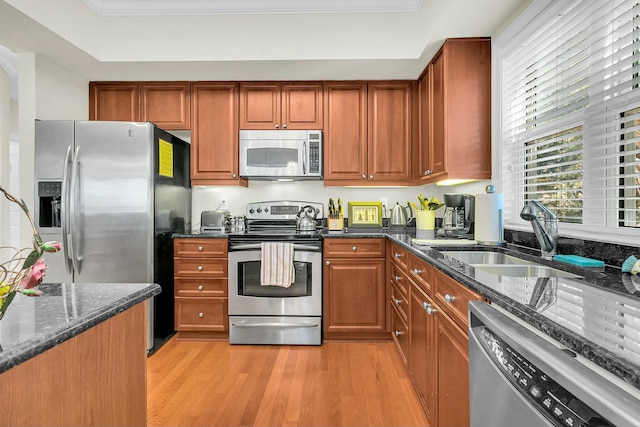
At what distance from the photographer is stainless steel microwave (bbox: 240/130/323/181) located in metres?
3.22

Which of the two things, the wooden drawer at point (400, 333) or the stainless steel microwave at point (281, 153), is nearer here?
the wooden drawer at point (400, 333)

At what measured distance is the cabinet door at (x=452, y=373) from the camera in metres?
1.32

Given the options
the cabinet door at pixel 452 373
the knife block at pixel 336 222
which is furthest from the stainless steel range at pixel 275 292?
the cabinet door at pixel 452 373

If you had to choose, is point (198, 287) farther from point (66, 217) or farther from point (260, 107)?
point (260, 107)

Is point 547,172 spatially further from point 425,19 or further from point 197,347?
point 197,347

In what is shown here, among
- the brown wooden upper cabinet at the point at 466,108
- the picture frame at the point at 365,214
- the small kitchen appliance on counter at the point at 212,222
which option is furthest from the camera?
the picture frame at the point at 365,214

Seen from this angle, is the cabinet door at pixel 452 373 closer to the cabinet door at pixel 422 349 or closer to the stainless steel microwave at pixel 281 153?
the cabinet door at pixel 422 349

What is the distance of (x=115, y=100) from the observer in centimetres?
331

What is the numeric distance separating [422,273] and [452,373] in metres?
0.57

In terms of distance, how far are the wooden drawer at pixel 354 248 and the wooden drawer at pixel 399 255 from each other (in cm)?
14

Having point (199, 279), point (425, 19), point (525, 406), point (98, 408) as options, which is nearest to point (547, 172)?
point (425, 19)

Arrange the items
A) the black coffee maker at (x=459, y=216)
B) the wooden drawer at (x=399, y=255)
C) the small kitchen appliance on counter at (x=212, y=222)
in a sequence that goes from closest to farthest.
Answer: the wooden drawer at (x=399, y=255), the black coffee maker at (x=459, y=216), the small kitchen appliance on counter at (x=212, y=222)

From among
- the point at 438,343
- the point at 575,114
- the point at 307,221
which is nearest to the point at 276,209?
the point at 307,221

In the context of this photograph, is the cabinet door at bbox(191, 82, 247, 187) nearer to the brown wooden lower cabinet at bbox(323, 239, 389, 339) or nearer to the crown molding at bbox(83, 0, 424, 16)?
the crown molding at bbox(83, 0, 424, 16)
